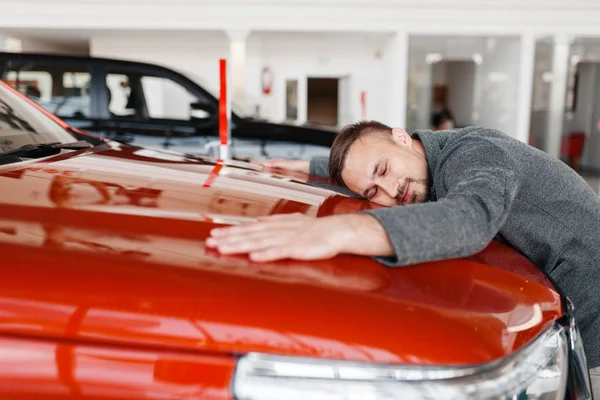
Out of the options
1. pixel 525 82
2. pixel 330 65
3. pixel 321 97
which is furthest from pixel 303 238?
pixel 321 97

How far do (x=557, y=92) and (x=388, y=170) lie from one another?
39.1 feet

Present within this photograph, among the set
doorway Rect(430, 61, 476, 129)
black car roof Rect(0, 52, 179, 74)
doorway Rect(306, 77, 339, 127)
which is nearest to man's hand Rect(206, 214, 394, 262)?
black car roof Rect(0, 52, 179, 74)

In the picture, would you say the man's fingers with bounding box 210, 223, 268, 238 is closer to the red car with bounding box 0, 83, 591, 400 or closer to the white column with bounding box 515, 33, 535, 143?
the red car with bounding box 0, 83, 591, 400

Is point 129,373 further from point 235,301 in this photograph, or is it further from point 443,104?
point 443,104

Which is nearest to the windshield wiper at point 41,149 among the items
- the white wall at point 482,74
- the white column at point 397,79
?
the white column at point 397,79

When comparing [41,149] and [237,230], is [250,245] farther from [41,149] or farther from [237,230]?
[41,149]

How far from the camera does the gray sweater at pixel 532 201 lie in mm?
1327

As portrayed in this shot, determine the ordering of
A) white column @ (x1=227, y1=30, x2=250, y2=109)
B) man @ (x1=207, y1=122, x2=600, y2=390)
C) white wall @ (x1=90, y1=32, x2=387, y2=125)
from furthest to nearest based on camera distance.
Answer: white wall @ (x1=90, y1=32, x2=387, y2=125)
white column @ (x1=227, y1=30, x2=250, y2=109)
man @ (x1=207, y1=122, x2=600, y2=390)

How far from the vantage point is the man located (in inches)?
42.5

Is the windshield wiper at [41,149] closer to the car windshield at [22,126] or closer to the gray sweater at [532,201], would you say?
the car windshield at [22,126]

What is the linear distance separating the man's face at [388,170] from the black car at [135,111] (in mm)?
3654

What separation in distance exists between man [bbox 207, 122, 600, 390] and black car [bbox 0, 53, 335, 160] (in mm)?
3677

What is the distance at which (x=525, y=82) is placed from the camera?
10.8 m

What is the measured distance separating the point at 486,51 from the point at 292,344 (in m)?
12.4
